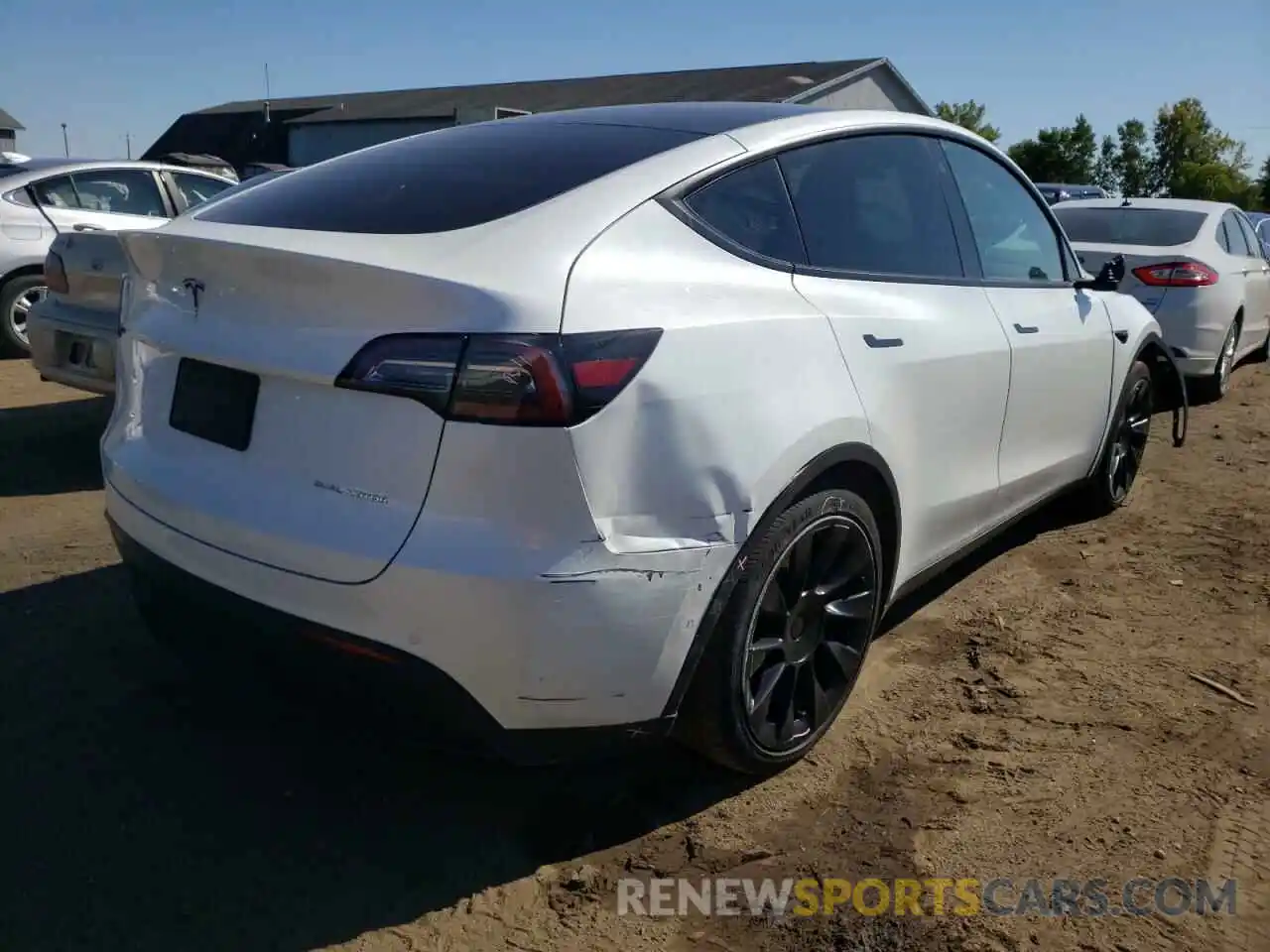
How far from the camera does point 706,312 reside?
243 cm

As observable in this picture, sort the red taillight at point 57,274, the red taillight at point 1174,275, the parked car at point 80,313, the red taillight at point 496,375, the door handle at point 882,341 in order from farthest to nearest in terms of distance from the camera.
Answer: the red taillight at point 1174,275, the red taillight at point 57,274, the parked car at point 80,313, the door handle at point 882,341, the red taillight at point 496,375

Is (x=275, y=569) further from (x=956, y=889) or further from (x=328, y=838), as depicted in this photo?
(x=956, y=889)

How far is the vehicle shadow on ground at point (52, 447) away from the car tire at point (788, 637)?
154 inches

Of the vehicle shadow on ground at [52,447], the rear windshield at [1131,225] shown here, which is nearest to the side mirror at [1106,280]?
the rear windshield at [1131,225]

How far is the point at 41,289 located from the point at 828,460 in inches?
326

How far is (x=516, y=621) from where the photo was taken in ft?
7.02

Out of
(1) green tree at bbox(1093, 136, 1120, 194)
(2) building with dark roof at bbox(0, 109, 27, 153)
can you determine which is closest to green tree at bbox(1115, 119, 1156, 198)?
(1) green tree at bbox(1093, 136, 1120, 194)

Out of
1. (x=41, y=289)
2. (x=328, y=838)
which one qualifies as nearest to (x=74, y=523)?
(x=328, y=838)

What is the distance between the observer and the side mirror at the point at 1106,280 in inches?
177

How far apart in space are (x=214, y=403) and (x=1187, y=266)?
7.10 metres

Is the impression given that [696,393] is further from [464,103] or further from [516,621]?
[464,103]

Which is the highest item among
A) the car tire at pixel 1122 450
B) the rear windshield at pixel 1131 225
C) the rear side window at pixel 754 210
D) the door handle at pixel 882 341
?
the rear side window at pixel 754 210

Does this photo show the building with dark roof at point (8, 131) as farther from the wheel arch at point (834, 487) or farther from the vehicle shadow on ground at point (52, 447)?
the wheel arch at point (834, 487)

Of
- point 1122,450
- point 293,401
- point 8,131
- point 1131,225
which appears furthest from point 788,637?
point 8,131
